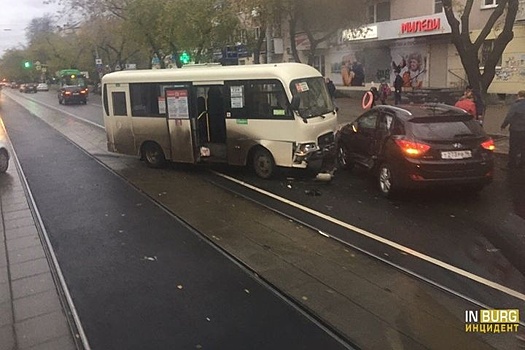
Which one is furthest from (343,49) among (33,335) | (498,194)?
(33,335)

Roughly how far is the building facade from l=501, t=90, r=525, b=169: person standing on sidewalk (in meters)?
14.5

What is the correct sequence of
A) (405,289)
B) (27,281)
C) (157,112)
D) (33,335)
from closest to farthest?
(33,335) → (405,289) → (27,281) → (157,112)

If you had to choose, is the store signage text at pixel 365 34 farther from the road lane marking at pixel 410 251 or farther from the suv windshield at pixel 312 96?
the road lane marking at pixel 410 251

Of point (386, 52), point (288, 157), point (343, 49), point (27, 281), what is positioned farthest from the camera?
point (343, 49)

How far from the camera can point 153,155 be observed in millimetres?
12945

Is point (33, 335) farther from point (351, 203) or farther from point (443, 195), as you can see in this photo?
point (443, 195)

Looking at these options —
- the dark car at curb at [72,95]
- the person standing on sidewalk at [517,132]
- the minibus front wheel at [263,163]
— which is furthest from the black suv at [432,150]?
the dark car at curb at [72,95]

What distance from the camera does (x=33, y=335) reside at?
4.60m

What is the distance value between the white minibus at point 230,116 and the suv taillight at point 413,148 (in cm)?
241

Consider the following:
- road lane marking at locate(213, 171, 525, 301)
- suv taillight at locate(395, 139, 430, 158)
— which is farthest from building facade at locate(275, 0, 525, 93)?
road lane marking at locate(213, 171, 525, 301)

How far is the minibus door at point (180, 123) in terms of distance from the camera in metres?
11.7

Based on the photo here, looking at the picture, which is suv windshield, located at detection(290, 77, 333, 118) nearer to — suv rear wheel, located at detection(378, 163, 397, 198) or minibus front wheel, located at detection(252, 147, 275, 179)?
minibus front wheel, located at detection(252, 147, 275, 179)

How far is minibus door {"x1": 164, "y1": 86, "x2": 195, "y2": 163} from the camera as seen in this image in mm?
11734

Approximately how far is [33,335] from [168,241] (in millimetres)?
2634
